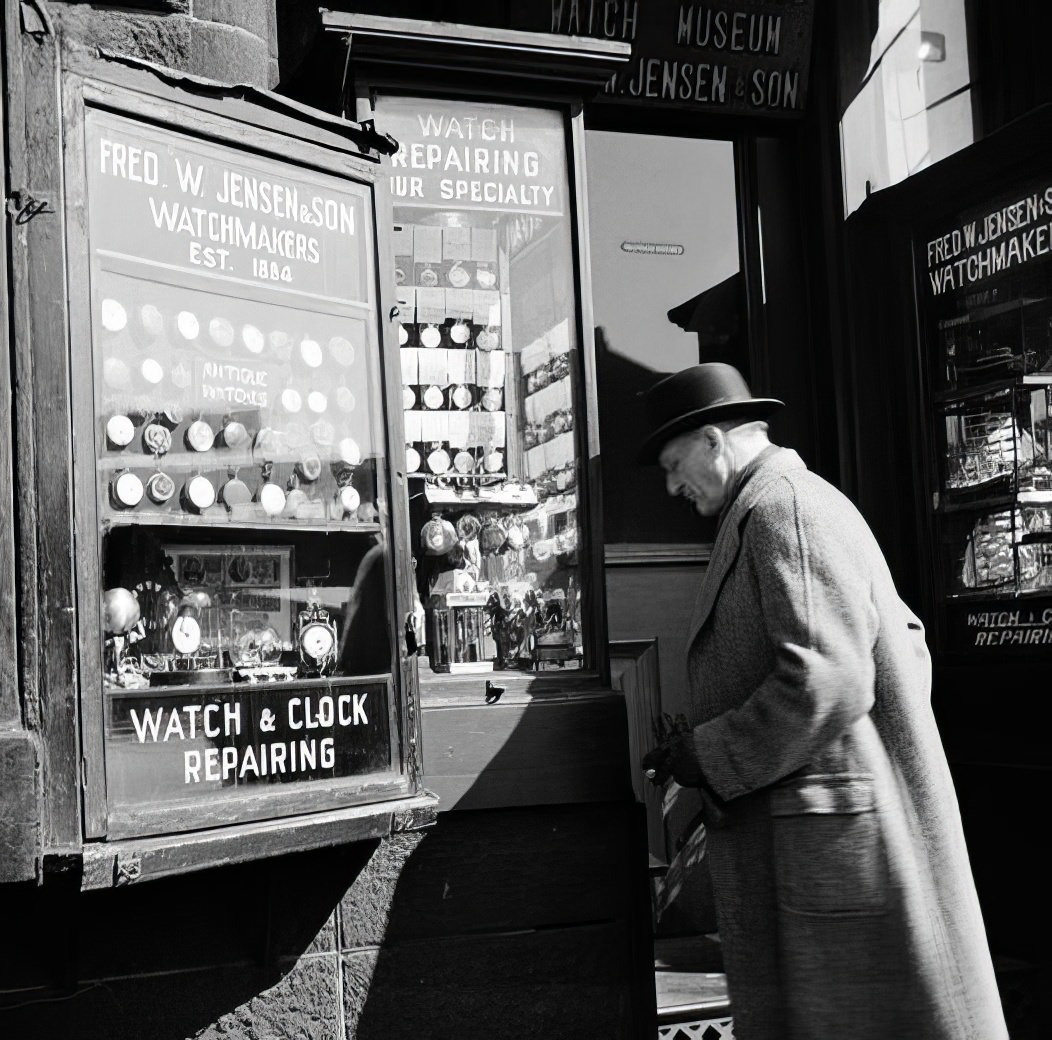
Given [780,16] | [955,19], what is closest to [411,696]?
[780,16]

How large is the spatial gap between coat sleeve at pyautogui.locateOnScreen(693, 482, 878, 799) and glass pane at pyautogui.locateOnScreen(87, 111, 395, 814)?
0.94 meters

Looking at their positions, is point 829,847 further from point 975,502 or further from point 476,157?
point 476,157

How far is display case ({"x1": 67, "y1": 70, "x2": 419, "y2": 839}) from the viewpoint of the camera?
9.88ft

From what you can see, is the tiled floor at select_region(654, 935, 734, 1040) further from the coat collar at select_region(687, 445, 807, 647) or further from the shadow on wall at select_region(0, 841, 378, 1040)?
the coat collar at select_region(687, 445, 807, 647)

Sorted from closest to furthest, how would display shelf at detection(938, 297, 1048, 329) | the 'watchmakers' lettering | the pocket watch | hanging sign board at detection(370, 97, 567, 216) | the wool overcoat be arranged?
the wool overcoat
the pocket watch
hanging sign board at detection(370, 97, 567, 216)
the 'watchmakers' lettering
display shelf at detection(938, 297, 1048, 329)

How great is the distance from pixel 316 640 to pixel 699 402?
3.70ft

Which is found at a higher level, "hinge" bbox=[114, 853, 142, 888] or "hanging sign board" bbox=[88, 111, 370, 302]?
"hanging sign board" bbox=[88, 111, 370, 302]

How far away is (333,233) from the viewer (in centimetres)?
360

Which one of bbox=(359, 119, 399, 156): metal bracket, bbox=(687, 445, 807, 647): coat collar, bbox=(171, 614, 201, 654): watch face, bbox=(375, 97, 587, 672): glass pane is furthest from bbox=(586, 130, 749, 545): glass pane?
bbox=(171, 614, 201, 654): watch face

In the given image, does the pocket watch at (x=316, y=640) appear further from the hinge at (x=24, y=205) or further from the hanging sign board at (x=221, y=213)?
the hinge at (x=24, y=205)

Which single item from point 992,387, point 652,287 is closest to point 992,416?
point 992,387

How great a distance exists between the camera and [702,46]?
5031 millimetres

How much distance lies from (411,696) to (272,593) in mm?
443

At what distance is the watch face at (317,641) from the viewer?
3.49 meters
